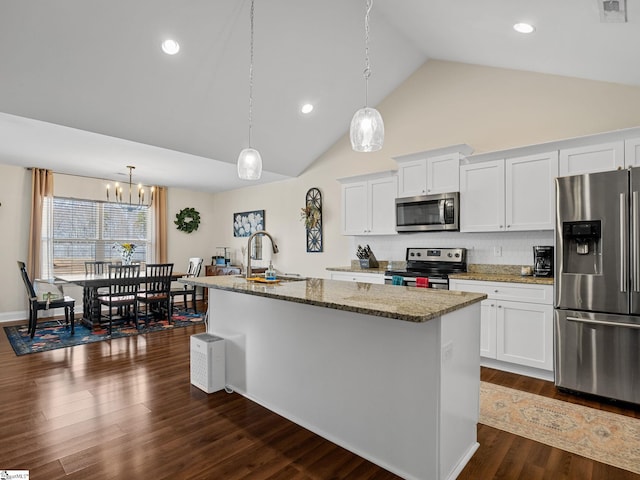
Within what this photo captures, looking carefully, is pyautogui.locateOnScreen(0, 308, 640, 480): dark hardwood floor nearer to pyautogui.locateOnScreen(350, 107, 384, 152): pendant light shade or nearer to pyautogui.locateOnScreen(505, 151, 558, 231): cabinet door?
pyautogui.locateOnScreen(505, 151, 558, 231): cabinet door

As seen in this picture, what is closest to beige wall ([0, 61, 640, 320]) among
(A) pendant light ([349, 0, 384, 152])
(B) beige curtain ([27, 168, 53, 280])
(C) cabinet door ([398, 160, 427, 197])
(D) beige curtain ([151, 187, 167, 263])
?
(B) beige curtain ([27, 168, 53, 280])

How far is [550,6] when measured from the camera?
249 centimetres

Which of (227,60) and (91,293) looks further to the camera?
(91,293)

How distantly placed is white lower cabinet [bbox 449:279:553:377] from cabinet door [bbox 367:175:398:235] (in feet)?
4.62

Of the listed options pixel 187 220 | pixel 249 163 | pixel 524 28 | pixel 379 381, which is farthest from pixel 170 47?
pixel 187 220

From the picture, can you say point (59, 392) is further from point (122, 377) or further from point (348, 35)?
point (348, 35)

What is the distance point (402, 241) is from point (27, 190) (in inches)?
244

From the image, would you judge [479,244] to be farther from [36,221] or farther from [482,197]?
[36,221]

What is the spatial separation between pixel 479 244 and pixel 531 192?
0.88 metres

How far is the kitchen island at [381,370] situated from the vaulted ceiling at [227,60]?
2281mm

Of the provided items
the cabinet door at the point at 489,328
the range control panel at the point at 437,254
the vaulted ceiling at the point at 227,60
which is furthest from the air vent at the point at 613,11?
the range control panel at the point at 437,254

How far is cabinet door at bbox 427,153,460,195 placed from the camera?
3.98 m

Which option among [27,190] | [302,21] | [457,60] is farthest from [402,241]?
[27,190]

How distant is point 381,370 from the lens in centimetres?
199
